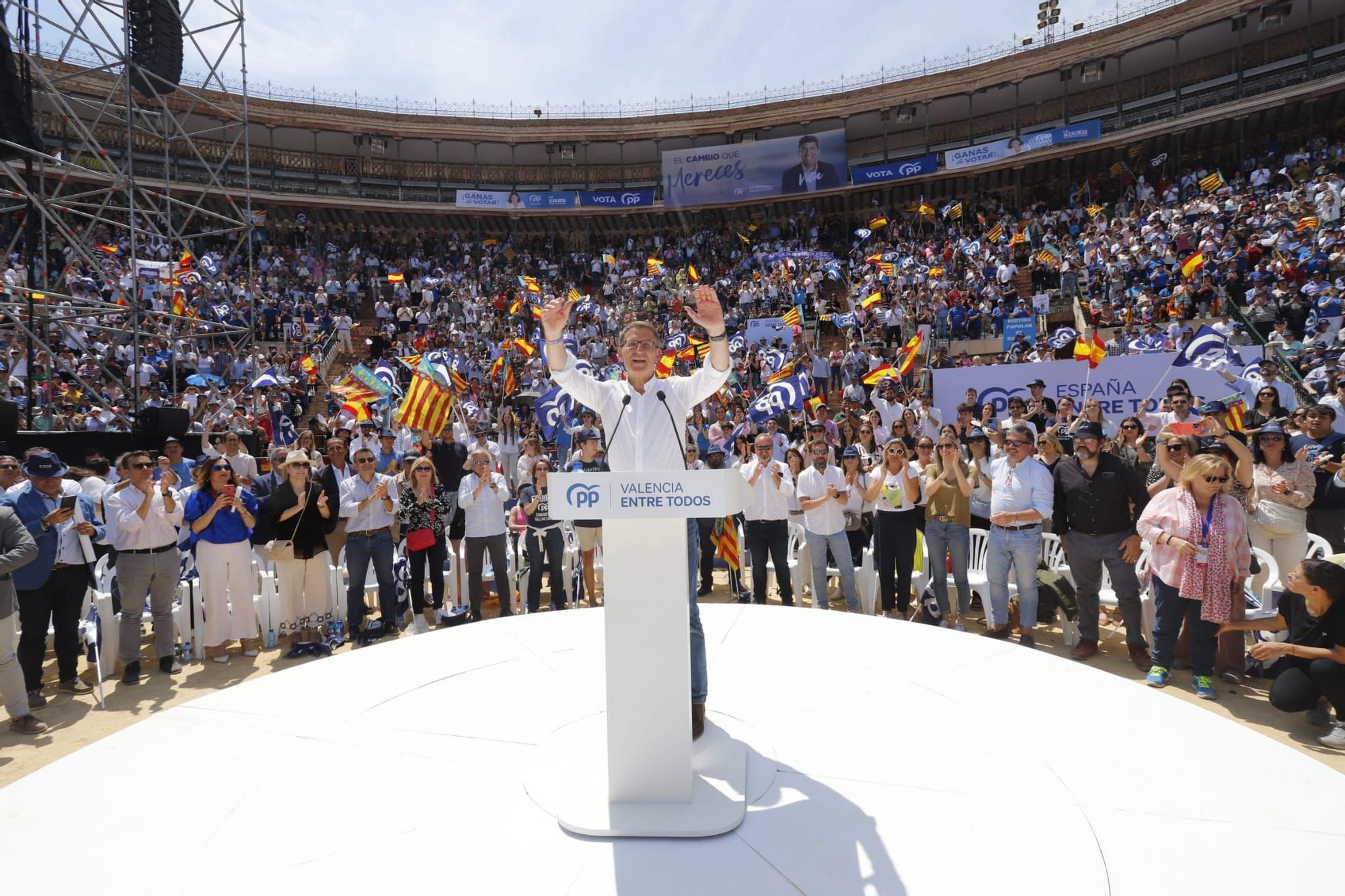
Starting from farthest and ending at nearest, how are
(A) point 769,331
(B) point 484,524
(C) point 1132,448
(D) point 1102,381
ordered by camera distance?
(A) point 769,331, (D) point 1102,381, (B) point 484,524, (C) point 1132,448

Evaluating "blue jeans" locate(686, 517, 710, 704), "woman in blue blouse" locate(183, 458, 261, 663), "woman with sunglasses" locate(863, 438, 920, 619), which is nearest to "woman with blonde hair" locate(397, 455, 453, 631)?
"woman in blue blouse" locate(183, 458, 261, 663)

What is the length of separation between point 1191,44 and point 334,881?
31587 mm

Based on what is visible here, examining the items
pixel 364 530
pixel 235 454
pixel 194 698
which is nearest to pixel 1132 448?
pixel 364 530

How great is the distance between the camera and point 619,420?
3.41 meters

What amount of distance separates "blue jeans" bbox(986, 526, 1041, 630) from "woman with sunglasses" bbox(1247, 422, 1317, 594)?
163cm

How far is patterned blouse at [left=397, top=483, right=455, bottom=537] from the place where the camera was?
7.29 meters

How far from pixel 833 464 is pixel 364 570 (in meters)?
4.73

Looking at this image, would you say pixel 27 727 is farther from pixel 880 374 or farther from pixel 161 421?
pixel 880 374

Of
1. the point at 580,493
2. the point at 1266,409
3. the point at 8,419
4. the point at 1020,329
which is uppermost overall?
the point at 1020,329

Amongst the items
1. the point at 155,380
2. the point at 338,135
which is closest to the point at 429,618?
the point at 155,380

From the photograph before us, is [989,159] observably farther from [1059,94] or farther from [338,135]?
[338,135]

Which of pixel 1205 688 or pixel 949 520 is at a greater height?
pixel 949 520

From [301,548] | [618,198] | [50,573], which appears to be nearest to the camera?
[50,573]

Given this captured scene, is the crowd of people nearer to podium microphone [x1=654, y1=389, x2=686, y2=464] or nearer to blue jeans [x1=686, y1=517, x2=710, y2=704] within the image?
podium microphone [x1=654, y1=389, x2=686, y2=464]
